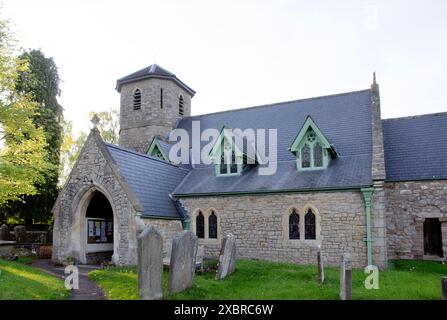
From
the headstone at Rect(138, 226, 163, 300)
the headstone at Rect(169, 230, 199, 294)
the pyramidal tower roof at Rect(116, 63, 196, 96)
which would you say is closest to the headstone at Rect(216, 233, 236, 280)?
the headstone at Rect(169, 230, 199, 294)

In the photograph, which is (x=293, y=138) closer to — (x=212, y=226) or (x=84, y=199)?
(x=212, y=226)

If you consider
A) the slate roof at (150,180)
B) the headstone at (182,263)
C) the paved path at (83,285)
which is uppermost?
the slate roof at (150,180)

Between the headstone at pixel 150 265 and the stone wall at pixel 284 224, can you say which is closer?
the headstone at pixel 150 265

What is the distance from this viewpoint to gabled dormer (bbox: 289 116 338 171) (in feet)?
59.0

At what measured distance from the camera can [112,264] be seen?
52.1ft

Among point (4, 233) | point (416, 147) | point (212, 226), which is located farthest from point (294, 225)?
point (4, 233)

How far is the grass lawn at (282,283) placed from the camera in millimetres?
10078

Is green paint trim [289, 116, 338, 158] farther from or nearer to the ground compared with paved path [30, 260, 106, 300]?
farther from the ground

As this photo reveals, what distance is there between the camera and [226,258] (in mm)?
12938

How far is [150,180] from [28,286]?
324 inches

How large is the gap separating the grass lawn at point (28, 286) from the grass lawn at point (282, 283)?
1.28 m

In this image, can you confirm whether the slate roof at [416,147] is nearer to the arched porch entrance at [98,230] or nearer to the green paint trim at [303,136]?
the green paint trim at [303,136]

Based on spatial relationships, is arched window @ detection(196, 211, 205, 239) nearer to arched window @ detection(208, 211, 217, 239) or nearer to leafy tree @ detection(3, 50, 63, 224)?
arched window @ detection(208, 211, 217, 239)

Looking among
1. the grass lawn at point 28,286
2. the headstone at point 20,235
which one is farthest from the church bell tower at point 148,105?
the grass lawn at point 28,286
